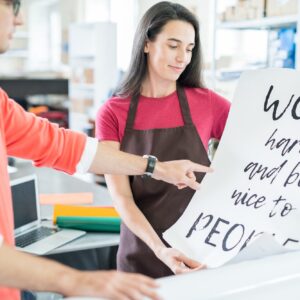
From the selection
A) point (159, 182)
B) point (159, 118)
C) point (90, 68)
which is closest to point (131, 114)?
point (159, 118)

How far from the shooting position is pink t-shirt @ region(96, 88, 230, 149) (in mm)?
1469

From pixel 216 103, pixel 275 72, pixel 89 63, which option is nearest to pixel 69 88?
pixel 89 63

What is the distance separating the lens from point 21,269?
0.58m

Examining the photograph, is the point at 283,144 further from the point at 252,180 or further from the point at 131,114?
the point at 131,114

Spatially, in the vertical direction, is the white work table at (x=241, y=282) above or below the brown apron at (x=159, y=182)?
above

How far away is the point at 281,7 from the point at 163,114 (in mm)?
1488

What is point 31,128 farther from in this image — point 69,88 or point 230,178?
point 69,88

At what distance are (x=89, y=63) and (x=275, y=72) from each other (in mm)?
6947

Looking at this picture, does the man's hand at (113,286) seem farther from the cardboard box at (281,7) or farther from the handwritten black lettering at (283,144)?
the cardboard box at (281,7)

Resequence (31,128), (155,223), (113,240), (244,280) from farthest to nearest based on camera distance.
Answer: (113,240) < (155,223) < (31,128) < (244,280)

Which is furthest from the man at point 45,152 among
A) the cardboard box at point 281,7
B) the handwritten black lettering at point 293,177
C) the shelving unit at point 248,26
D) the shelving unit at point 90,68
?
the shelving unit at point 90,68

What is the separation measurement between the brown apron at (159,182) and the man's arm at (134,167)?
27 cm

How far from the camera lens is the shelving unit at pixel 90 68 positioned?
7145 millimetres

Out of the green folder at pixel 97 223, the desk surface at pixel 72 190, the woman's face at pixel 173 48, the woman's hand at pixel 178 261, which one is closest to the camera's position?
the woman's hand at pixel 178 261
